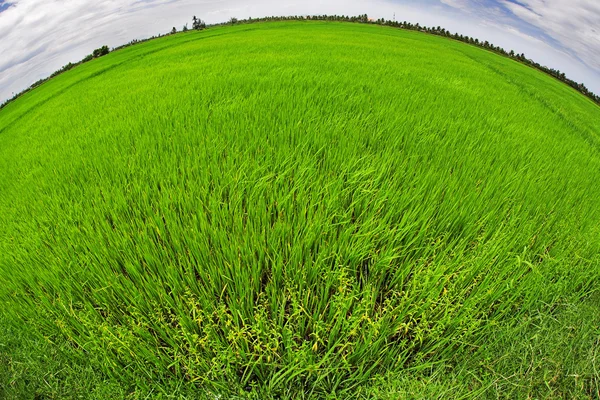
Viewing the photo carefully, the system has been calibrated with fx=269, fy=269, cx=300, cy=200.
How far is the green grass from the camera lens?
866 millimetres

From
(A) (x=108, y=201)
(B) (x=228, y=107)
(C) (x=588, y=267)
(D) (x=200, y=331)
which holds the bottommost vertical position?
(C) (x=588, y=267)

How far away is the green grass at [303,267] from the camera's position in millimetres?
866

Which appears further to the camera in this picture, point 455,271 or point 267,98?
point 267,98

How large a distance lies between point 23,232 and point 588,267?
9.76 feet

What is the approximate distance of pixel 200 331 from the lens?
0.94 metres

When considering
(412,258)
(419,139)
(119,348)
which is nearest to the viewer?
(119,348)

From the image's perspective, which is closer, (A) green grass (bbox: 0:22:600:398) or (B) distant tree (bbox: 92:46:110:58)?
(A) green grass (bbox: 0:22:600:398)

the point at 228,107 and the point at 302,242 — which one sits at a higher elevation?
the point at 228,107

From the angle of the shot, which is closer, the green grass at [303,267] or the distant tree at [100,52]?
the green grass at [303,267]

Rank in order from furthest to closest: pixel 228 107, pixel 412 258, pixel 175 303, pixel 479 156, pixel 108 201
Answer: pixel 228 107, pixel 479 156, pixel 108 201, pixel 412 258, pixel 175 303

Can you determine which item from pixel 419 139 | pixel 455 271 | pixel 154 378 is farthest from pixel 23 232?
pixel 419 139

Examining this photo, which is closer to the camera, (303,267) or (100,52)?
(303,267)

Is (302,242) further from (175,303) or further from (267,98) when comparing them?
(267,98)

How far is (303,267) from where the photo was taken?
1019mm
